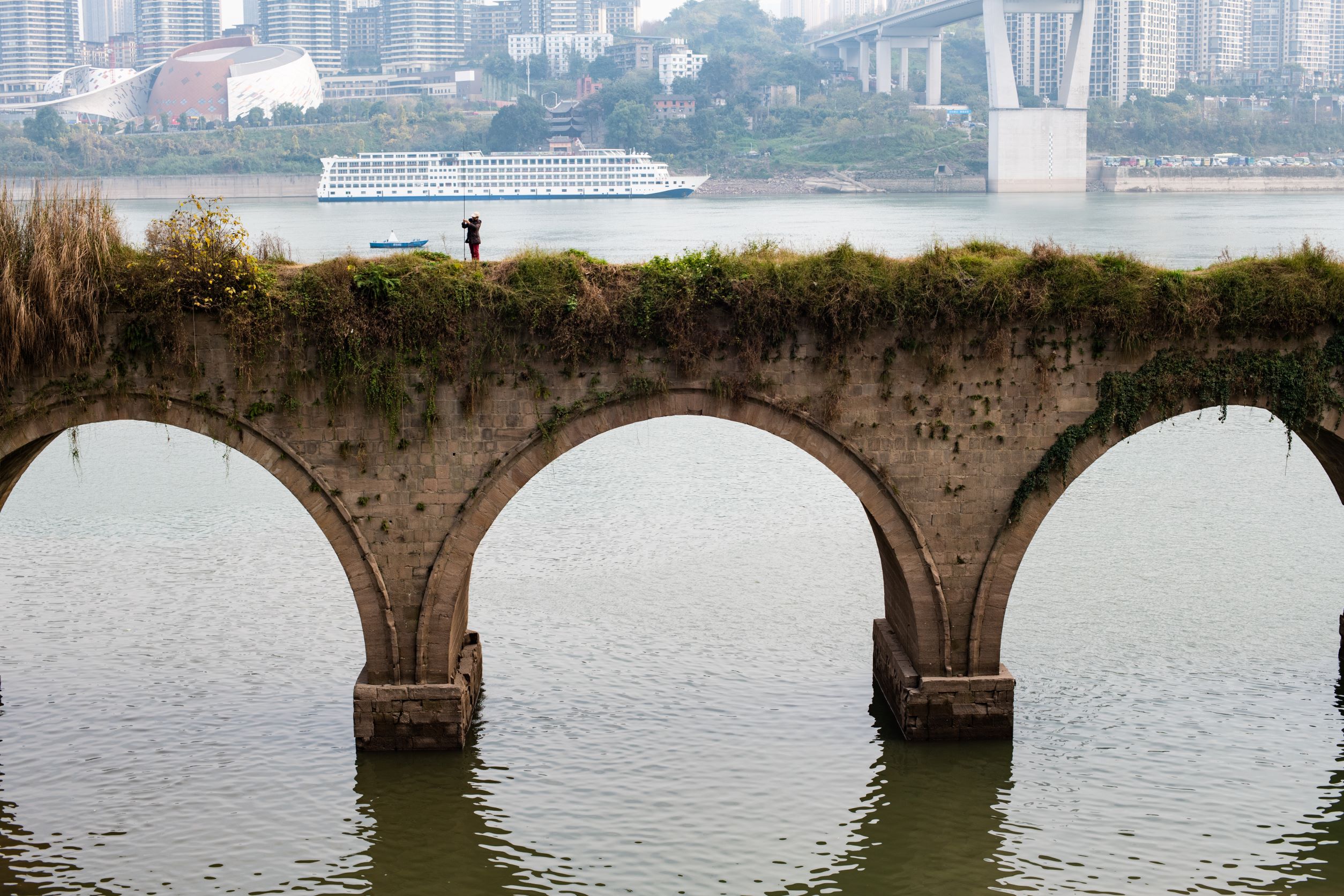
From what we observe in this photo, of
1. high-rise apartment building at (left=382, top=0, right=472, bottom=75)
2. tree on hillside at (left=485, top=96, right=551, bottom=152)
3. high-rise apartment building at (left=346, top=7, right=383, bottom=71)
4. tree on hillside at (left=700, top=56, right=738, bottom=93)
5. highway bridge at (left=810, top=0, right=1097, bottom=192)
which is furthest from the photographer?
high-rise apartment building at (left=346, top=7, right=383, bottom=71)

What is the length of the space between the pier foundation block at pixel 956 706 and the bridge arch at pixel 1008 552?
18 centimetres

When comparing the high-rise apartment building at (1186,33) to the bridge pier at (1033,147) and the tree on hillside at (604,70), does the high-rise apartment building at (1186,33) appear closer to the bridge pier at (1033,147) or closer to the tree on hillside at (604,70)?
the bridge pier at (1033,147)

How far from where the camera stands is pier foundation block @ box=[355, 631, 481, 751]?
14.8m

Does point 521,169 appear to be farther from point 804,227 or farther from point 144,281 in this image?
point 144,281

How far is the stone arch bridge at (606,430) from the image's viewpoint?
14406mm

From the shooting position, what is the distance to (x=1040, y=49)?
138 meters

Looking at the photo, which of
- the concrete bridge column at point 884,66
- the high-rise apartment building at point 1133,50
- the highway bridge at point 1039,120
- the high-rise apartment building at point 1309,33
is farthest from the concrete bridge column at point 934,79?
the high-rise apartment building at point 1309,33

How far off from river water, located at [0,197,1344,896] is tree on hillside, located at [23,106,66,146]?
92.6 m

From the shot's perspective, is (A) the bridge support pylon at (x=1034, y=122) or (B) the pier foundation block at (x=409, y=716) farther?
(A) the bridge support pylon at (x=1034, y=122)

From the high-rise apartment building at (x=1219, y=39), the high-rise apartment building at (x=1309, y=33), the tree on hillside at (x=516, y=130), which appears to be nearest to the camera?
the tree on hillside at (x=516, y=130)

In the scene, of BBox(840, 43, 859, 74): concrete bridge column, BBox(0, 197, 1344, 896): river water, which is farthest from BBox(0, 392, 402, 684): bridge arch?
BBox(840, 43, 859, 74): concrete bridge column

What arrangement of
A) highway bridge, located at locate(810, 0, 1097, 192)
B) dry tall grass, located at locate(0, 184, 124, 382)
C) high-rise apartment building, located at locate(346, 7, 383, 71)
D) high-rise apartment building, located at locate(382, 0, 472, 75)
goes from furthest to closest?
high-rise apartment building, located at locate(346, 7, 383, 71) → high-rise apartment building, located at locate(382, 0, 472, 75) → highway bridge, located at locate(810, 0, 1097, 192) → dry tall grass, located at locate(0, 184, 124, 382)

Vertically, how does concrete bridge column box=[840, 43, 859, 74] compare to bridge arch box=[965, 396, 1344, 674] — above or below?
above

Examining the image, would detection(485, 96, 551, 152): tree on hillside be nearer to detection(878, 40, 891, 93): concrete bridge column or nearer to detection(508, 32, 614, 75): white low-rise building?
detection(878, 40, 891, 93): concrete bridge column
